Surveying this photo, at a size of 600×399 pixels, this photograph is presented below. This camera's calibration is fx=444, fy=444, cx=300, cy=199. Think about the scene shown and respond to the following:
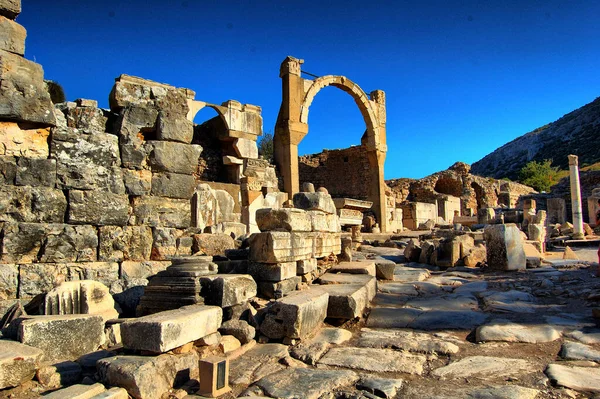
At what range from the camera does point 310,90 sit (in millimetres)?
17344

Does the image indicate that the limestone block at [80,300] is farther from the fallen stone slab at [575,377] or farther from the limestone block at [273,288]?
the fallen stone slab at [575,377]

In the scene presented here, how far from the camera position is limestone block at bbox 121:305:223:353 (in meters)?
2.96

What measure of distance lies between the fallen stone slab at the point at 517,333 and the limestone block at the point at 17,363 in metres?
3.45

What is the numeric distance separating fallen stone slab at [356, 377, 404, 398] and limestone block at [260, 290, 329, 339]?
35.4 inches

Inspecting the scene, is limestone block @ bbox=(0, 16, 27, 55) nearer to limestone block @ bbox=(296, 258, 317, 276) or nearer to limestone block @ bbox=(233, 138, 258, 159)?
limestone block @ bbox=(296, 258, 317, 276)

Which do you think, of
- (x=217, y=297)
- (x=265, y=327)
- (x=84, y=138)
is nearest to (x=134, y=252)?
(x=84, y=138)

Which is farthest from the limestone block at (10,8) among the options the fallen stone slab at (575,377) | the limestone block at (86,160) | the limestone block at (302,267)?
the fallen stone slab at (575,377)

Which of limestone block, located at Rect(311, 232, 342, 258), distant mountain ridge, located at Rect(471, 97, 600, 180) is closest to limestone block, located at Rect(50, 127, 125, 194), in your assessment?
limestone block, located at Rect(311, 232, 342, 258)

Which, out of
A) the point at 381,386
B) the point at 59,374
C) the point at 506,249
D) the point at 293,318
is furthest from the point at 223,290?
the point at 506,249

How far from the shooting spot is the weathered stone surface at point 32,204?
4383mm

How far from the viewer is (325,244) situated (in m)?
6.28

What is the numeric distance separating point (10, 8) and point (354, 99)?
1646 centimetres

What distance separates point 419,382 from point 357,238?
28.9ft

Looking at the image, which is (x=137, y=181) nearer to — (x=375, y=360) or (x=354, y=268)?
(x=354, y=268)
